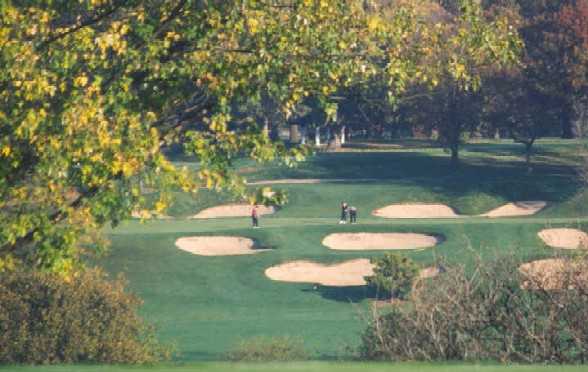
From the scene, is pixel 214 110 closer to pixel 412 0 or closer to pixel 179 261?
pixel 412 0

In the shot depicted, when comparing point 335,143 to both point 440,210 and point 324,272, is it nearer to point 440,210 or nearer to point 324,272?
point 440,210

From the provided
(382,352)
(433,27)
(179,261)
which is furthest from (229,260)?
(433,27)

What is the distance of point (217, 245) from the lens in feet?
167

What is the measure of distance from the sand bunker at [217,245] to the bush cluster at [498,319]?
2813 centimetres

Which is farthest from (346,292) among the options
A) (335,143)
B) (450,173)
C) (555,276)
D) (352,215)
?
(335,143)

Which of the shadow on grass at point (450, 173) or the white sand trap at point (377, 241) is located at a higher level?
the shadow on grass at point (450, 173)

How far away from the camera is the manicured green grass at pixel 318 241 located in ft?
122

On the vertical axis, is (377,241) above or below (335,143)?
below

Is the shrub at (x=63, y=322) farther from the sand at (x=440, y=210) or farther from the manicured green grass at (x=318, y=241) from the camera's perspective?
the sand at (x=440, y=210)

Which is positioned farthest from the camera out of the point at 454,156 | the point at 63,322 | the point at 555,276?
the point at 454,156

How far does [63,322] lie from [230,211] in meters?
41.0

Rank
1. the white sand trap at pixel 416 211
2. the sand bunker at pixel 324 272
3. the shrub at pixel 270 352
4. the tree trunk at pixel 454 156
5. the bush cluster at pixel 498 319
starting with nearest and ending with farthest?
the bush cluster at pixel 498 319
the shrub at pixel 270 352
the sand bunker at pixel 324 272
the white sand trap at pixel 416 211
the tree trunk at pixel 454 156

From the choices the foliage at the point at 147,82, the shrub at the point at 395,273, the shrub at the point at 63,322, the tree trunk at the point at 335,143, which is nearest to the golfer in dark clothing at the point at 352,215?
the shrub at the point at 395,273

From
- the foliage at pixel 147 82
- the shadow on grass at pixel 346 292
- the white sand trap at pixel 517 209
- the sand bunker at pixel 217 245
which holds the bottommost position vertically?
the shadow on grass at pixel 346 292
